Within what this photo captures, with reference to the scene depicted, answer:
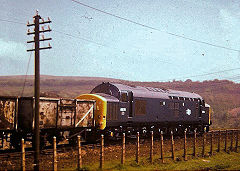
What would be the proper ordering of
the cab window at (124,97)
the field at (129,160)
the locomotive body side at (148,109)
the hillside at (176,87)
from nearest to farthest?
the field at (129,160)
the locomotive body side at (148,109)
the cab window at (124,97)
the hillside at (176,87)

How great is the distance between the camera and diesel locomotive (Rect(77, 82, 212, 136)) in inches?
911

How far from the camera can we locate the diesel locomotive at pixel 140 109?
23.1 m

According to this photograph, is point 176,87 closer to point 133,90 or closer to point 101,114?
point 133,90

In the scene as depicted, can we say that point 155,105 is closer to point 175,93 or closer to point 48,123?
point 175,93

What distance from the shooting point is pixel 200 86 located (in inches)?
5098

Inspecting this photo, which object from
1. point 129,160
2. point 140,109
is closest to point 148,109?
point 140,109

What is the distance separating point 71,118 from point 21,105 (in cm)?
369

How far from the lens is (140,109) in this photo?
26.1m

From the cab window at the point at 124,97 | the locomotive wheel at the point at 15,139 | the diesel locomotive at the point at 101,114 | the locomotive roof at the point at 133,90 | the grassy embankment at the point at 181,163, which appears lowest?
the grassy embankment at the point at 181,163

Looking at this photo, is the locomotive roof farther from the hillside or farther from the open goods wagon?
the hillside

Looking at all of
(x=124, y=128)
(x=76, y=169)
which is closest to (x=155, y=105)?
(x=124, y=128)

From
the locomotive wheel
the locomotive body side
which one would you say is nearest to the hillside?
the locomotive body side

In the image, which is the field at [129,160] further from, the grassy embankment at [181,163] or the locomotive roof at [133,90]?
the locomotive roof at [133,90]

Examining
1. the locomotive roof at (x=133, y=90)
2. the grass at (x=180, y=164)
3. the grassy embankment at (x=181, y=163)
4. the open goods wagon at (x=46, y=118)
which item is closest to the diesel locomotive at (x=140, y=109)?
the locomotive roof at (x=133, y=90)
